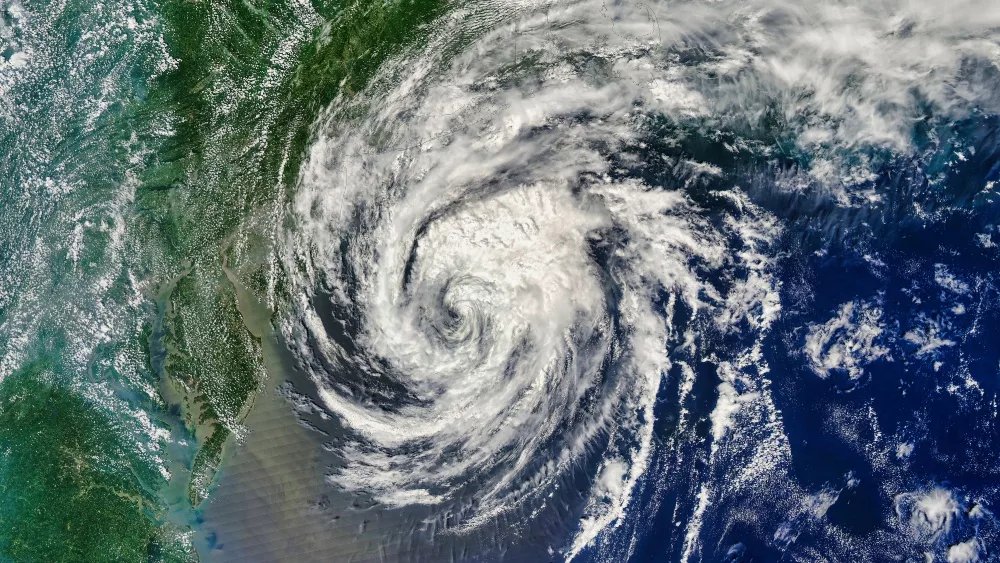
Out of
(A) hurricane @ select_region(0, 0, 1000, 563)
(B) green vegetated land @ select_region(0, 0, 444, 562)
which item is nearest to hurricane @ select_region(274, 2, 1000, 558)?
(A) hurricane @ select_region(0, 0, 1000, 563)

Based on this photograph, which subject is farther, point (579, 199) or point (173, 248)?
point (173, 248)

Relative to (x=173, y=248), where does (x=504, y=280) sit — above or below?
below

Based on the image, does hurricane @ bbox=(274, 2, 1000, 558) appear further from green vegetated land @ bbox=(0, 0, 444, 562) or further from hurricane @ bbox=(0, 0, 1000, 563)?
green vegetated land @ bbox=(0, 0, 444, 562)

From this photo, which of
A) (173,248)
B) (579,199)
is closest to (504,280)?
(579,199)

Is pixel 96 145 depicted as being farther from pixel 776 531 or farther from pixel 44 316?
pixel 776 531

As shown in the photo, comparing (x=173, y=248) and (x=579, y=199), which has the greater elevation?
(x=173, y=248)

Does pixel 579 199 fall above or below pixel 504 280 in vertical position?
above

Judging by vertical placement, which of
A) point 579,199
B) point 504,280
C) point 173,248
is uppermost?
point 173,248

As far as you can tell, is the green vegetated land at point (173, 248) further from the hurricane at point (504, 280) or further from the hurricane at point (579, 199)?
the hurricane at point (579, 199)

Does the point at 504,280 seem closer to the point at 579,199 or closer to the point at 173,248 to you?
the point at 579,199

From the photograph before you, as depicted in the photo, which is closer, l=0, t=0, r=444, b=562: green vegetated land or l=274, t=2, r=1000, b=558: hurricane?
l=274, t=2, r=1000, b=558: hurricane
